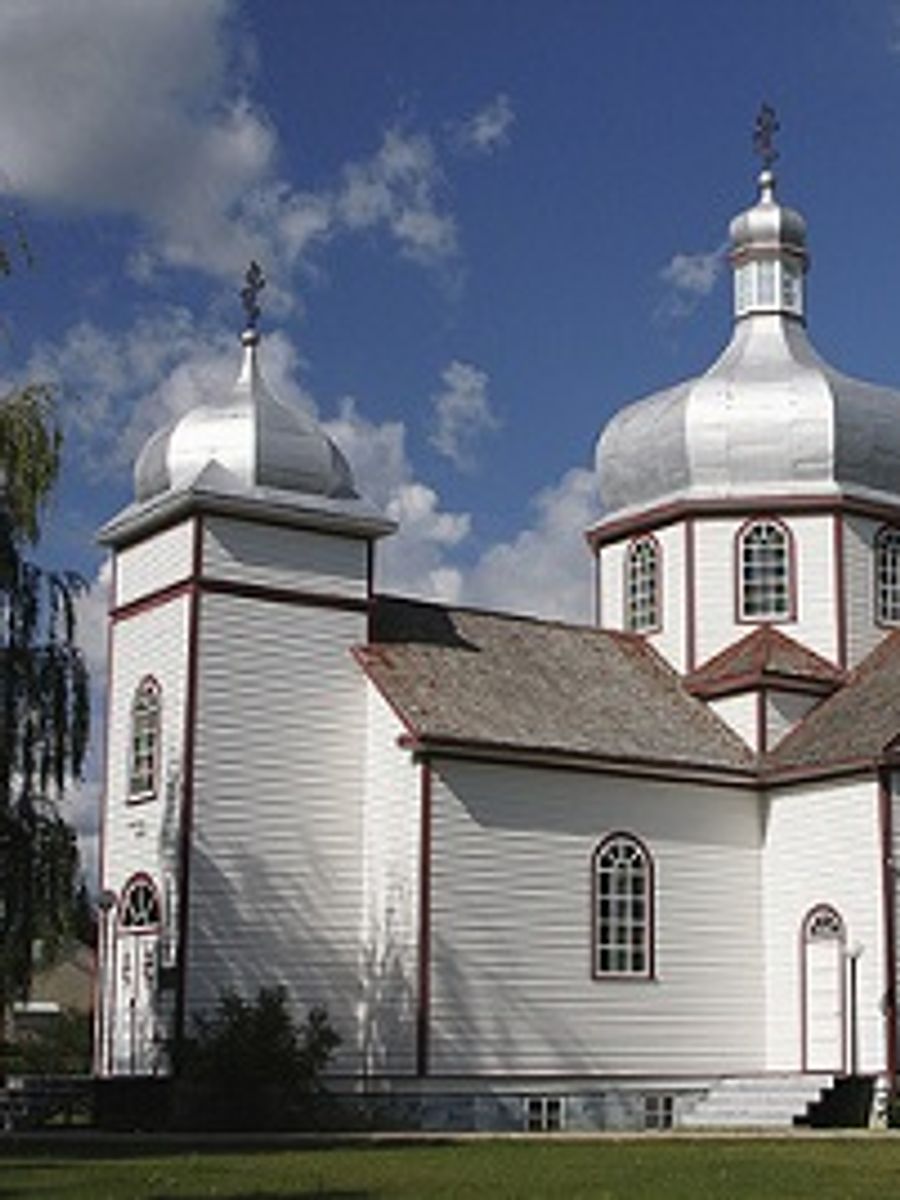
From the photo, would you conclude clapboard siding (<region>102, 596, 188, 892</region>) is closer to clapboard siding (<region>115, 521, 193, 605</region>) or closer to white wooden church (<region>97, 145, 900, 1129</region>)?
white wooden church (<region>97, 145, 900, 1129</region>)

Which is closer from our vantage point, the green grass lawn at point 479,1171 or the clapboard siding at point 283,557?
the green grass lawn at point 479,1171

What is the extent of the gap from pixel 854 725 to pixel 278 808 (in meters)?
8.34

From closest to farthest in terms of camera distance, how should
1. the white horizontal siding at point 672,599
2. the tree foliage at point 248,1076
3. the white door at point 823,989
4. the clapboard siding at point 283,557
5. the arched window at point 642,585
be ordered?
the tree foliage at point 248,1076 < the clapboard siding at point 283,557 < the white door at point 823,989 < the white horizontal siding at point 672,599 < the arched window at point 642,585

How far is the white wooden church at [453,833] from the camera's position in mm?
26375

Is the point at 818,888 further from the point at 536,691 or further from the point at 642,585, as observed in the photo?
the point at 642,585

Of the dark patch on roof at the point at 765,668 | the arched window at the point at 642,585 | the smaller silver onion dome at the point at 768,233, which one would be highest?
the smaller silver onion dome at the point at 768,233

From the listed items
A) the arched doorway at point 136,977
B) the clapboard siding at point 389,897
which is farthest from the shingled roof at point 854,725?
the arched doorway at point 136,977

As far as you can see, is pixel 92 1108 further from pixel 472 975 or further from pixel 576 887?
pixel 576 887

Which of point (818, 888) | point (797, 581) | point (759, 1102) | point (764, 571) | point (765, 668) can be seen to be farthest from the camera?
point (764, 571)

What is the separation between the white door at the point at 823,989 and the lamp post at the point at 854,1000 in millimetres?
209

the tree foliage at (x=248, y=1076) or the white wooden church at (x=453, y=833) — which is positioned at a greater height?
the white wooden church at (x=453, y=833)

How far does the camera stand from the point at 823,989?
28406 millimetres

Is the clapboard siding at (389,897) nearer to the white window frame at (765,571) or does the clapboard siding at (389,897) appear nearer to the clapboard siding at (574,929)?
the clapboard siding at (574,929)

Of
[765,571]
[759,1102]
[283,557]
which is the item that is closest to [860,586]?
[765,571]
